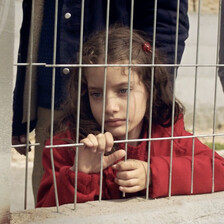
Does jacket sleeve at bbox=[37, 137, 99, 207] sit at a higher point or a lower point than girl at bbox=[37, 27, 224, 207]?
lower

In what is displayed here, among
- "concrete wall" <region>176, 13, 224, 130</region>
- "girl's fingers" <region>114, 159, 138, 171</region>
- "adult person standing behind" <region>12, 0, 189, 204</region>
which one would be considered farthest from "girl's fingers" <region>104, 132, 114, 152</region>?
"concrete wall" <region>176, 13, 224, 130</region>

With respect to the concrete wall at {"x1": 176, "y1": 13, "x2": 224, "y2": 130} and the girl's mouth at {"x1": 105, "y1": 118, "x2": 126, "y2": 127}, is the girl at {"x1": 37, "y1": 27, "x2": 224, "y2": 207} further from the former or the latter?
the concrete wall at {"x1": 176, "y1": 13, "x2": 224, "y2": 130}

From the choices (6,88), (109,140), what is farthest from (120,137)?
(6,88)

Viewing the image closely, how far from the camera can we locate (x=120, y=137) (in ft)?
9.98

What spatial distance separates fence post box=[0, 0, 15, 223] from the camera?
7.97 ft

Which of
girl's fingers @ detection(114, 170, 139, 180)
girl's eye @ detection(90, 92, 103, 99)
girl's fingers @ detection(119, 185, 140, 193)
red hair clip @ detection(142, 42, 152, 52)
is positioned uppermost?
red hair clip @ detection(142, 42, 152, 52)

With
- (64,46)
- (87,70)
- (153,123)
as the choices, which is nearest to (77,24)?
(64,46)

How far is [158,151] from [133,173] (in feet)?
1.00

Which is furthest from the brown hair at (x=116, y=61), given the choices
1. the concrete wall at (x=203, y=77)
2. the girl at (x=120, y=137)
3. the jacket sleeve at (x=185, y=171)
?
the concrete wall at (x=203, y=77)

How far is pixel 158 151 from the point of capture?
3107mm

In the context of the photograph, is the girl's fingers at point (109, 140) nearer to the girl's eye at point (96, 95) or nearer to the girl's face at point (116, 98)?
the girl's face at point (116, 98)

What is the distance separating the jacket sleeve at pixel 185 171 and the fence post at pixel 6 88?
64cm

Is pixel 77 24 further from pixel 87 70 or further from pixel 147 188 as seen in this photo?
pixel 147 188

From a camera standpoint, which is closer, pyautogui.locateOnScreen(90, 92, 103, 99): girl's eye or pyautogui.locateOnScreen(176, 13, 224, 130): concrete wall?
pyautogui.locateOnScreen(90, 92, 103, 99): girl's eye
